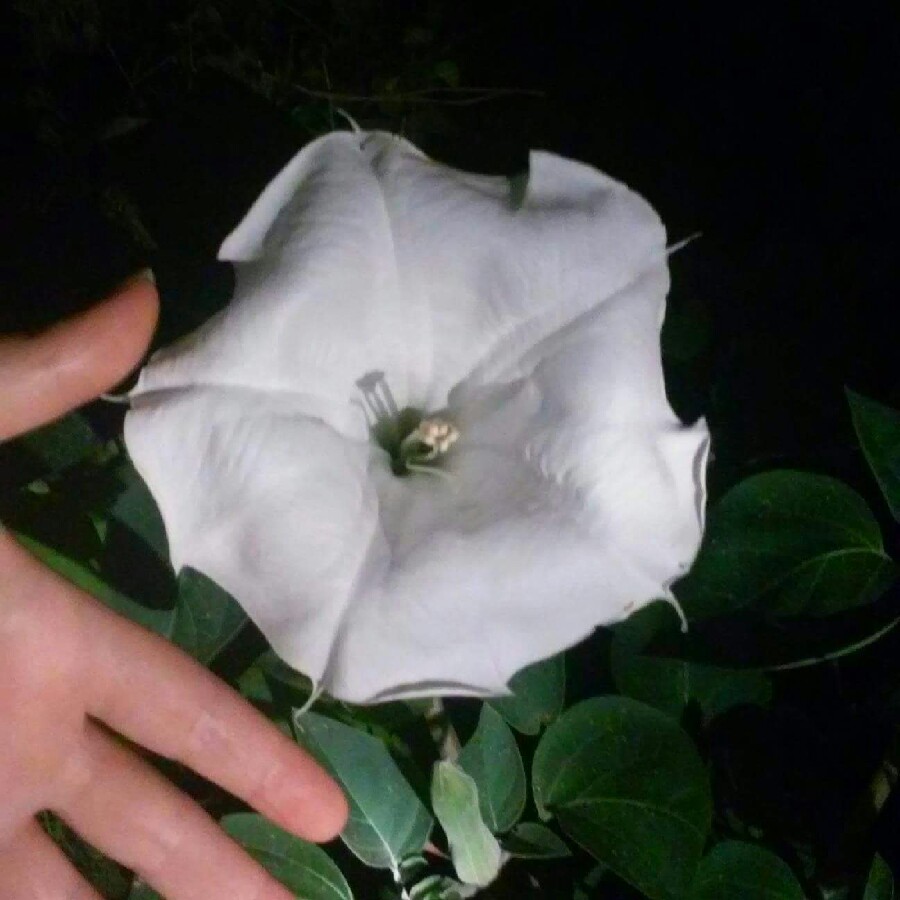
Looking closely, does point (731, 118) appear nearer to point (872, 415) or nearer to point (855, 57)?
point (855, 57)

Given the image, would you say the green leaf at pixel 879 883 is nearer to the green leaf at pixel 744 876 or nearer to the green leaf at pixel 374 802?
the green leaf at pixel 744 876

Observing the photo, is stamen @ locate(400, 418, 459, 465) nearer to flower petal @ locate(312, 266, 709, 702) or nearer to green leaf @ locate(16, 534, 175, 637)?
flower petal @ locate(312, 266, 709, 702)

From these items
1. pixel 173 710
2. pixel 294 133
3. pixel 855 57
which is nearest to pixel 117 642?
pixel 173 710

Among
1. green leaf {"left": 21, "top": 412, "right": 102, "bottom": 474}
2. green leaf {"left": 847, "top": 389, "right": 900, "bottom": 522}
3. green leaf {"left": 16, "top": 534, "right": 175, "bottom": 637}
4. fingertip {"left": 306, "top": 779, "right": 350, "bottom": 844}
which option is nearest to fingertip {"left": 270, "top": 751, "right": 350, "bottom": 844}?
fingertip {"left": 306, "top": 779, "right": 350, "bottom": 844}

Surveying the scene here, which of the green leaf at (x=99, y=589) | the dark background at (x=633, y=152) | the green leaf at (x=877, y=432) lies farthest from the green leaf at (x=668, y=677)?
the green leaf at (x=99, y=589)

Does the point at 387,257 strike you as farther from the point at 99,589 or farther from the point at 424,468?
the point at 99,589

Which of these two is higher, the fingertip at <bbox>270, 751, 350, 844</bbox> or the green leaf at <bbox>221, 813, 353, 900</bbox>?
the fingertip at <bbox>270, 751, 350, 844</bbox>

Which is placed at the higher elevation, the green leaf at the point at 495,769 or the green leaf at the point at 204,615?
the green leaf at the point at 204,615
